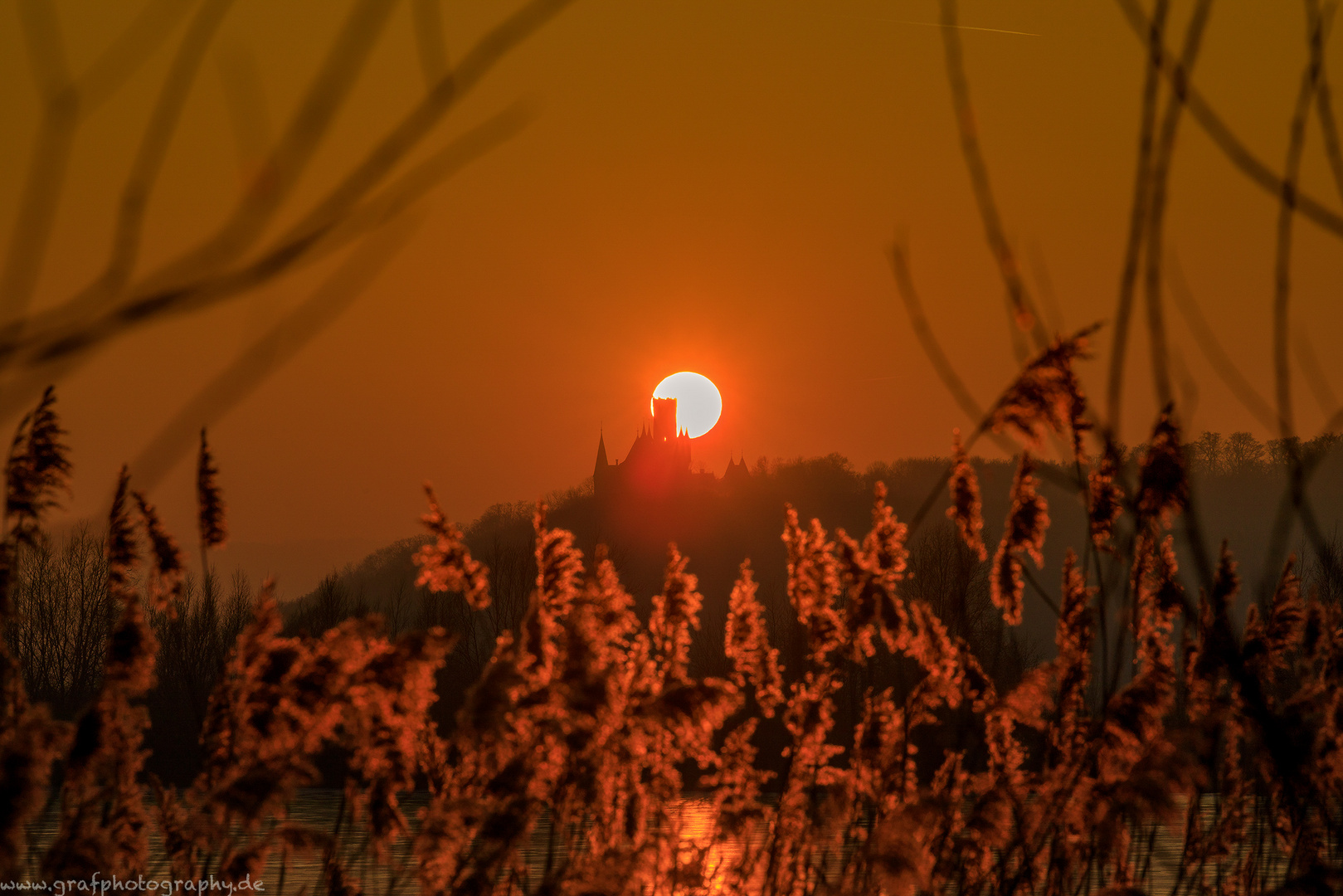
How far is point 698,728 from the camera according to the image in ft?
11.8

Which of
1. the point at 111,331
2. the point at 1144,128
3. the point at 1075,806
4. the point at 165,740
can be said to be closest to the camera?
the point at 111,331

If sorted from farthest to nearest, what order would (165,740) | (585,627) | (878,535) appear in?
(165,740) < (878,535) < (585,627)

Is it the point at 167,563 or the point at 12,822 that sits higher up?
the point at 167,563

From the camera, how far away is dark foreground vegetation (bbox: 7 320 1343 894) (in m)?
3.19

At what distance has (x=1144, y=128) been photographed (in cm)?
143

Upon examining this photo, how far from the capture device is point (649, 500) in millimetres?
122875

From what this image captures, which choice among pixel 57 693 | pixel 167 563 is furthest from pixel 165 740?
pixel 167 563

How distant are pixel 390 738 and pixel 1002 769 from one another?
2.54 meters

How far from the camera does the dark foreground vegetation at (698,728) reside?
10.5 ft

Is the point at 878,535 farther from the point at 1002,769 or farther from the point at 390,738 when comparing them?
the point at 390,738

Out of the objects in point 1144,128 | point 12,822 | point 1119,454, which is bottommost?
point 12,822

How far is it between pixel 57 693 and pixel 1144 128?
1868 inches

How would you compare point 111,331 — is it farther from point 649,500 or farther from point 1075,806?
point 649,500

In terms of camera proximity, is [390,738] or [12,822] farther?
[390,738]
